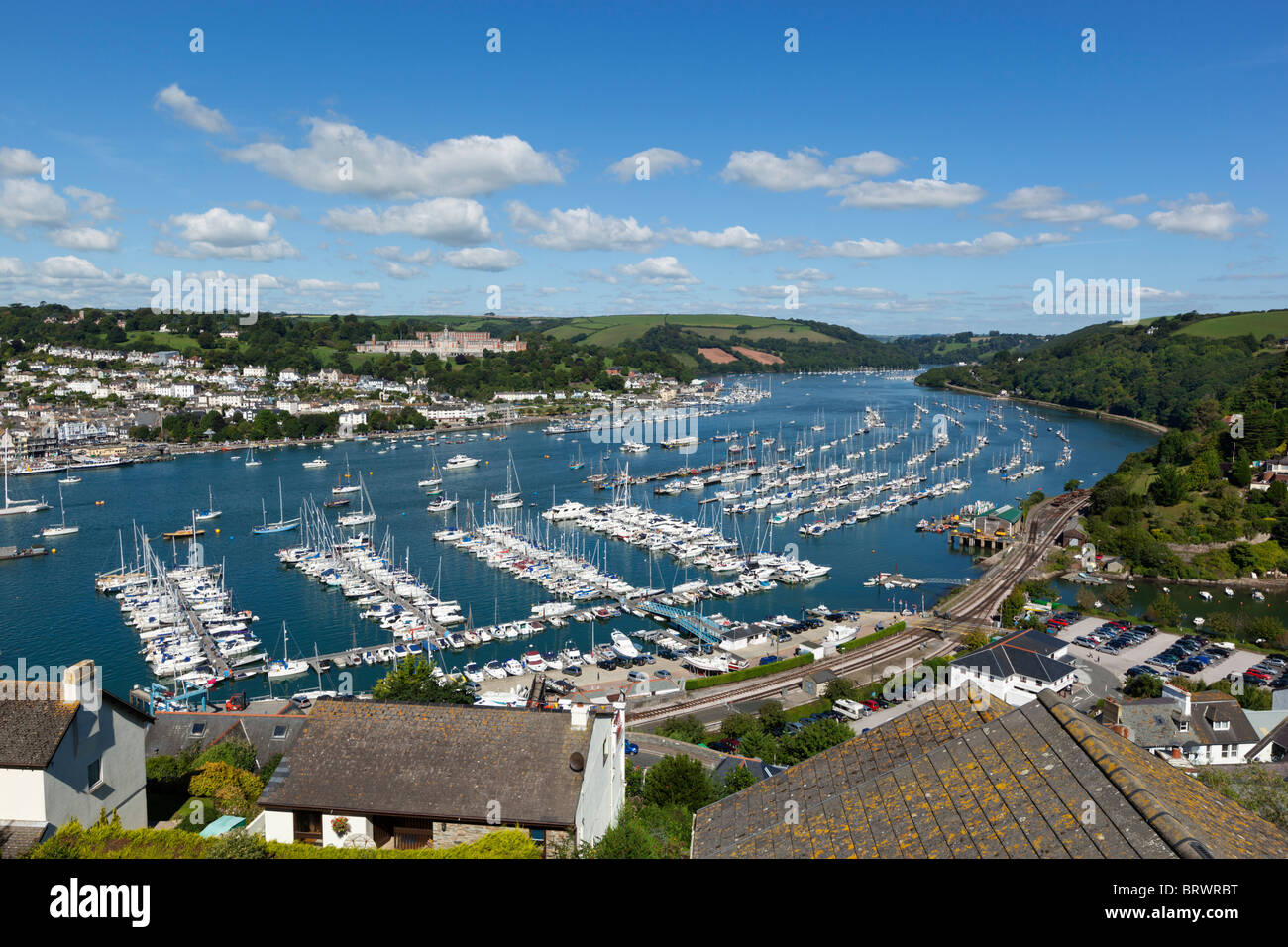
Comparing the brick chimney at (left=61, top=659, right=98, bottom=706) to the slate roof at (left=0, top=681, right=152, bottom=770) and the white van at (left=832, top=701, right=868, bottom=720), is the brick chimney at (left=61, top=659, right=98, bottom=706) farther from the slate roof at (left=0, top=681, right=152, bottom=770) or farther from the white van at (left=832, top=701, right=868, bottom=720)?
the white van at (left=832, top=701, right=868, bottom=720)

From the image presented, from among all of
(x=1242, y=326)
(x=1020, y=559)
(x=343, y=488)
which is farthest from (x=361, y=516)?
(x=1242, y=326)

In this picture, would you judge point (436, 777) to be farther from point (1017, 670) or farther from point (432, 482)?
point (432, 482)

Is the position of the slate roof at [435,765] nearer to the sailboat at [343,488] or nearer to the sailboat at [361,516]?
the sailboat at [361,516]

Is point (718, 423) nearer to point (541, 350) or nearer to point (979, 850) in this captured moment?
point (541, 350)

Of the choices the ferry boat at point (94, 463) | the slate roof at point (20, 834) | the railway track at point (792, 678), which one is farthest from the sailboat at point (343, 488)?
the slate roof at point (20, 834)

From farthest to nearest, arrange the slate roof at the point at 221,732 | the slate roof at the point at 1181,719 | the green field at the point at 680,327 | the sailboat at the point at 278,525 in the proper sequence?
the green field at the point at 680,327
the sailboat at the point at 278,525
the slate roof at the point at 1181,719
the slate roof at the point at 221,732
